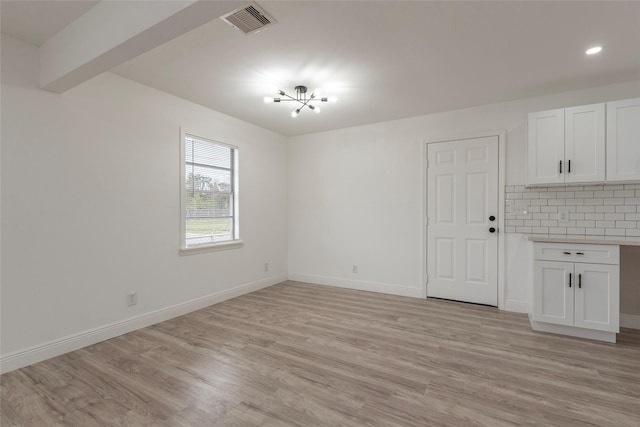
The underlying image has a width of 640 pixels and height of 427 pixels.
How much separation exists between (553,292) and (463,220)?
51.9 inches

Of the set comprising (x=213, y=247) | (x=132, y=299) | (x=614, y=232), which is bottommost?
(x=132, y=299)

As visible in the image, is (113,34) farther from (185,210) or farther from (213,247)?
(213,247)

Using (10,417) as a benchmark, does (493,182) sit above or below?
above

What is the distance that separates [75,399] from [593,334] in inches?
174

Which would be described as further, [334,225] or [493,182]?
[334,225]

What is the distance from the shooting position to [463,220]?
404cm

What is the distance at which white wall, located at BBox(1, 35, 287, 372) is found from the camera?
2385 mm

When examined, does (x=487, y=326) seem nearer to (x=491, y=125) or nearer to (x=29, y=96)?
(x=491, y=125)

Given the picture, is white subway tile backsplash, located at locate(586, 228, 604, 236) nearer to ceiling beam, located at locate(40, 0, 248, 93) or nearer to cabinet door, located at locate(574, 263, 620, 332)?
cabinet door, located at locate(574, 263, 620, 332)

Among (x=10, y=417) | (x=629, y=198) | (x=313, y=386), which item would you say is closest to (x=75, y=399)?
(x=10, y=417)

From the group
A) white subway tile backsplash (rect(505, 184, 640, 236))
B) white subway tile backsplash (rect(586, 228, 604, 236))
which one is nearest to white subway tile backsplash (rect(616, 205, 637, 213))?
white subway tile backsplash (rect(505, 184, 640, 236))

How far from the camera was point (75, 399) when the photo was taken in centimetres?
200

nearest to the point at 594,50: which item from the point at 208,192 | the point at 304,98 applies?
the point at 304,98

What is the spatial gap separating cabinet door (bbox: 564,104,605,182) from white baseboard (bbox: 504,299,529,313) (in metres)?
1.57
